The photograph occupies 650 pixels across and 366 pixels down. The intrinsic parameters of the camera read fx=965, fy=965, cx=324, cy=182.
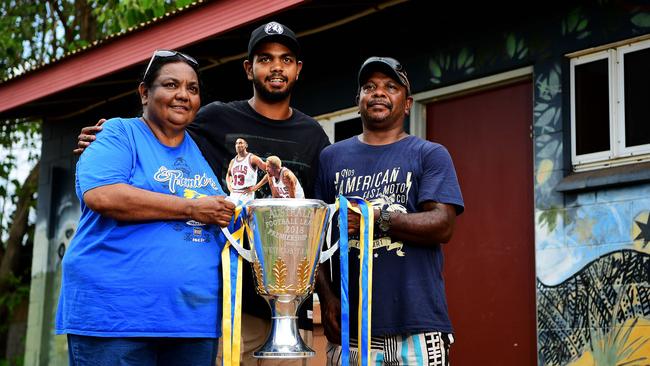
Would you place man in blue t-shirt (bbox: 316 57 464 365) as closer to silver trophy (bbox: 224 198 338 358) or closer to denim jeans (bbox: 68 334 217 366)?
silver trophy (bbox: 224 198 338 358)

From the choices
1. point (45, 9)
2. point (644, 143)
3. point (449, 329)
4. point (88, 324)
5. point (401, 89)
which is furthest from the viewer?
point (45, 9)

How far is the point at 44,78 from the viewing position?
31.7 feet

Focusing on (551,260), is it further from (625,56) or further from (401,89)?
(401,89)

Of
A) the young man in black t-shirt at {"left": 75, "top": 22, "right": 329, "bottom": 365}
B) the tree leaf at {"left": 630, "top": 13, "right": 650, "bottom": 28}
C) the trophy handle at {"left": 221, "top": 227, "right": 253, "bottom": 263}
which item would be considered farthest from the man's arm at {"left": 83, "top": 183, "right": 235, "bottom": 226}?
the tree leaf at {"left": 630, "top": 13, "right": 650, "bottom": 28}

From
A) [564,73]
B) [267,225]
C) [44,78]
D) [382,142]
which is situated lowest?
[267,225]

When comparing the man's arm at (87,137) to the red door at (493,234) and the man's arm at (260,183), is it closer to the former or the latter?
the man's arm at (260,183)

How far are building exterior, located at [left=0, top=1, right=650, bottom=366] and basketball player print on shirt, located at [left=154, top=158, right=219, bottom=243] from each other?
330 cm

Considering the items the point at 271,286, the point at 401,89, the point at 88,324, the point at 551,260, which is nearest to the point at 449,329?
the point at 271,286

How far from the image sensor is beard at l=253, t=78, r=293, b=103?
13.2 feet

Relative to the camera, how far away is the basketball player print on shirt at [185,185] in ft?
11.3

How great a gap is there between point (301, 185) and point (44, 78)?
20.7 feet

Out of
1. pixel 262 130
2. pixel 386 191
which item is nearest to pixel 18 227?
pixel 262 130

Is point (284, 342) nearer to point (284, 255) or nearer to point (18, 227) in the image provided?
point (284, 255)

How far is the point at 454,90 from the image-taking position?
7230mm
